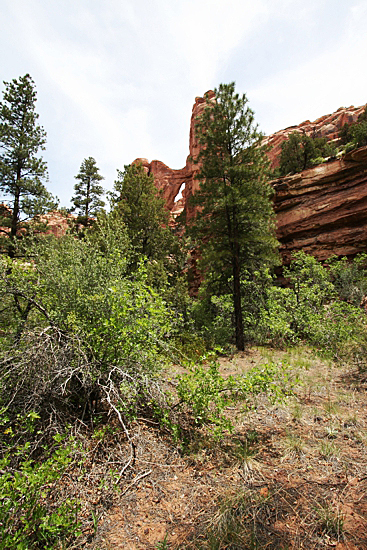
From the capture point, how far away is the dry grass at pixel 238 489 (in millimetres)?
2082

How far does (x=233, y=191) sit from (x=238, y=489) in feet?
29.2

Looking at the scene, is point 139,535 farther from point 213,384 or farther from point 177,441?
point 213,384

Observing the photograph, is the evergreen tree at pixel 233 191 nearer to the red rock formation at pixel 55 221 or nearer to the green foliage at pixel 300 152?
the red rock formation at pixel 55 221

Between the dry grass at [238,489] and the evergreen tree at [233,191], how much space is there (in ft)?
21.4

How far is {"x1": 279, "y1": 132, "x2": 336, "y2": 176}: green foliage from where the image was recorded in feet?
79.2

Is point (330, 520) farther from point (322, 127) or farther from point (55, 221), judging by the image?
point (55, 221)

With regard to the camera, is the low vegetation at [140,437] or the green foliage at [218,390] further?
the green foliage at [218,390]

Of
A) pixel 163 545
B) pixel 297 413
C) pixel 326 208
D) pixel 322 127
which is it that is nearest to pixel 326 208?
pixel 326 208

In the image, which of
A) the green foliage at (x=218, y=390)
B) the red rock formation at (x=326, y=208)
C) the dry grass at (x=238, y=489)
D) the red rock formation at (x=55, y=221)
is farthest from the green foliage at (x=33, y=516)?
the red rock formation at (x=326, y=208)

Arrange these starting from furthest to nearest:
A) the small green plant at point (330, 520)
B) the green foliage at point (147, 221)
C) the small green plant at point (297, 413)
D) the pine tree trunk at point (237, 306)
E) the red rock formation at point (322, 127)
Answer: the red rock formation at point (322, 127)
the green foliage at point (147, 221)
the pine tree trunk at point (237, 306)
the small green plant at point (297, 413)
the small green plant at point (330, 520)

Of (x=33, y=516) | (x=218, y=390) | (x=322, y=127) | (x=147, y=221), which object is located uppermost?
(x=322, y=127)

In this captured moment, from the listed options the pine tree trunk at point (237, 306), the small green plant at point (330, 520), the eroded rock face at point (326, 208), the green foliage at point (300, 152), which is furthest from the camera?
the green foliage at point (300, 152)

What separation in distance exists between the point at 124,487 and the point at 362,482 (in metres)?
2.34

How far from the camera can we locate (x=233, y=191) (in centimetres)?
969
